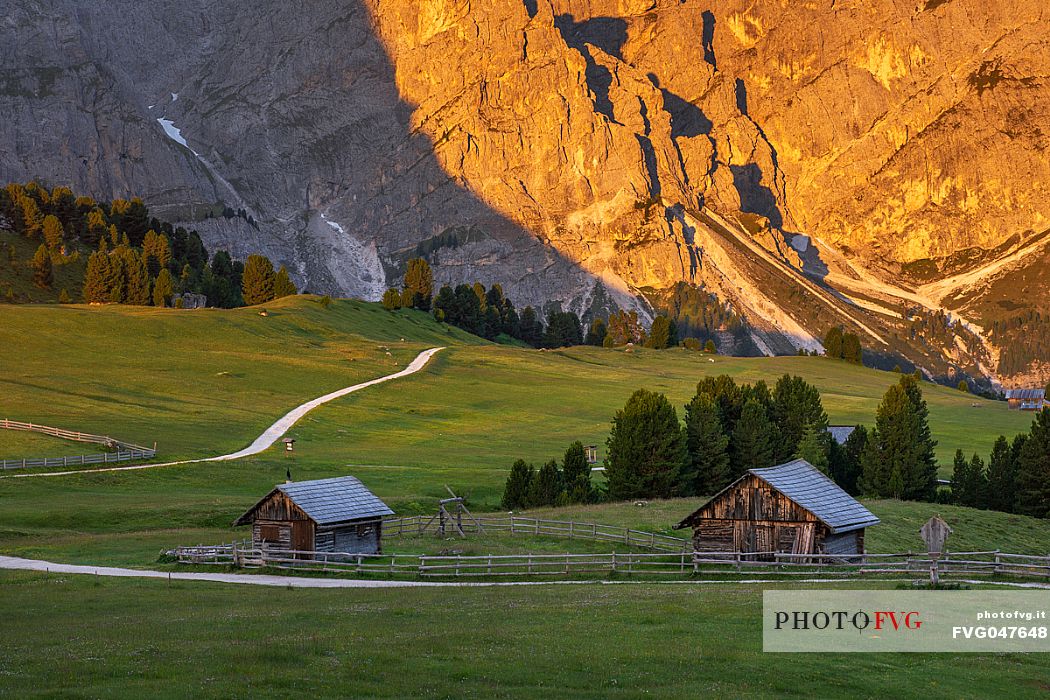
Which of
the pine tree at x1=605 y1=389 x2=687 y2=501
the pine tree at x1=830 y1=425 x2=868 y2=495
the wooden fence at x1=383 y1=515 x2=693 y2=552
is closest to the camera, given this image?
the wooden fence at x1=383 y1=515 x2=693 y2=552

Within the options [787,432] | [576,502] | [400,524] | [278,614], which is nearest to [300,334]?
[787,432]

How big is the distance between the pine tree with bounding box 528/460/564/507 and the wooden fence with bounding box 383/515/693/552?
11.8 meters

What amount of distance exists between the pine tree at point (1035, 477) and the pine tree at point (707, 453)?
22488mm

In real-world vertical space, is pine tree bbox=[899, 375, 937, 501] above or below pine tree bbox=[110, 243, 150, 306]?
below

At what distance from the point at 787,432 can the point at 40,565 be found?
7440 cm

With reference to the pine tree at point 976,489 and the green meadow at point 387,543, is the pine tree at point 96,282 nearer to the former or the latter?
the green meadow at point 387,543

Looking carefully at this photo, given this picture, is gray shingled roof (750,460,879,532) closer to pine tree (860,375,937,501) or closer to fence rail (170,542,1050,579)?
fence rail (170,542,1050,579)

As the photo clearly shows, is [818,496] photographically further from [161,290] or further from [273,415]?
[161,290]

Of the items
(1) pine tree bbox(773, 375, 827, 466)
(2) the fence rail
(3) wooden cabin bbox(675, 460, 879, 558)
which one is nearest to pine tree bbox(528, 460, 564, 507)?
(3) wooden cabin bbox(675, 460, 879, 558)

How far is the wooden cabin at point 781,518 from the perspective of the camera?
55.2 m

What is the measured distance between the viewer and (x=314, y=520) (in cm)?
5431

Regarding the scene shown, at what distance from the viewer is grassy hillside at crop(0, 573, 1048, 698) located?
77.4 ft

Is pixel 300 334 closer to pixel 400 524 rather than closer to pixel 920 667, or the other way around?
pixel 400 524

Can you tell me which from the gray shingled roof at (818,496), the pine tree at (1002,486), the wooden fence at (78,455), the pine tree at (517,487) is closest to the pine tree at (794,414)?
the pine tree at (1002,486)
